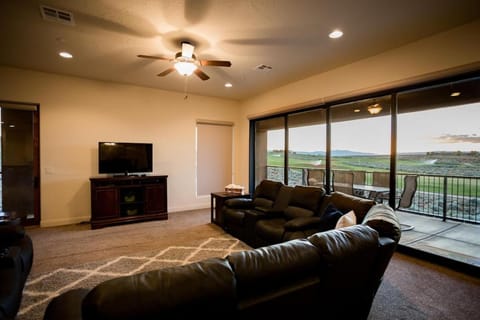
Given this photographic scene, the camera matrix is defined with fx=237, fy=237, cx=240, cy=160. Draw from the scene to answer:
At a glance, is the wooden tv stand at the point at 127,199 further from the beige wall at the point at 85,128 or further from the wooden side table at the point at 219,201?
the wooden side table at the point at 219,201

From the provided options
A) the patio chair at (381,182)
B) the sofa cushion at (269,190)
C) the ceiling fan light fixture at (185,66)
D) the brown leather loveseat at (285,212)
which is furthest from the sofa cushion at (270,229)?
the ceiling fan light fixture at (185,66)

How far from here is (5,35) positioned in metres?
3.12

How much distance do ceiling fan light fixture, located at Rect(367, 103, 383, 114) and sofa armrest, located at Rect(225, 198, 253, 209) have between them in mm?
2632

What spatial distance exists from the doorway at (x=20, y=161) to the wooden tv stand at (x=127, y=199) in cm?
123

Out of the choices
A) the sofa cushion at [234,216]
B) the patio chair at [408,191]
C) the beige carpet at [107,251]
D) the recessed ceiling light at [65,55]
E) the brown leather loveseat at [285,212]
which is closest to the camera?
the beige carpet at [107,251]

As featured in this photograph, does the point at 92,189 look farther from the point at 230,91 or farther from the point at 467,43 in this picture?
the point at 467,43

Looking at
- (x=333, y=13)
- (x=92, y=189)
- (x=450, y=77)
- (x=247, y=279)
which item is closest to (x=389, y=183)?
(x=450, y=77)

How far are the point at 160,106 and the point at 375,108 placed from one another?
456 centimetres

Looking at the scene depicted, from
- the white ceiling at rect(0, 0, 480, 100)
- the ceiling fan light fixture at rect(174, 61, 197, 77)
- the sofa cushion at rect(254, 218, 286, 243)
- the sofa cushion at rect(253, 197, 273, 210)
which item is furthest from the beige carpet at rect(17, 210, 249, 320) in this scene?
the white ceiling at rect(0, 0, 480, 100)

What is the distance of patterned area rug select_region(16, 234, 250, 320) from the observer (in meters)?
2.23

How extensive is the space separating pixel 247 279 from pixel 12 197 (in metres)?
5.56

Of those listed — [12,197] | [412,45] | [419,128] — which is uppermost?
[412,45]

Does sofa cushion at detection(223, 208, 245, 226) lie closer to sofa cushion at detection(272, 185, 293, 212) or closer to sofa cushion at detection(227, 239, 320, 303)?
sofa cushion at detection(272, 185, 293, 212)

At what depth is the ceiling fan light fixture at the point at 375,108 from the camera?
3.96 metres
